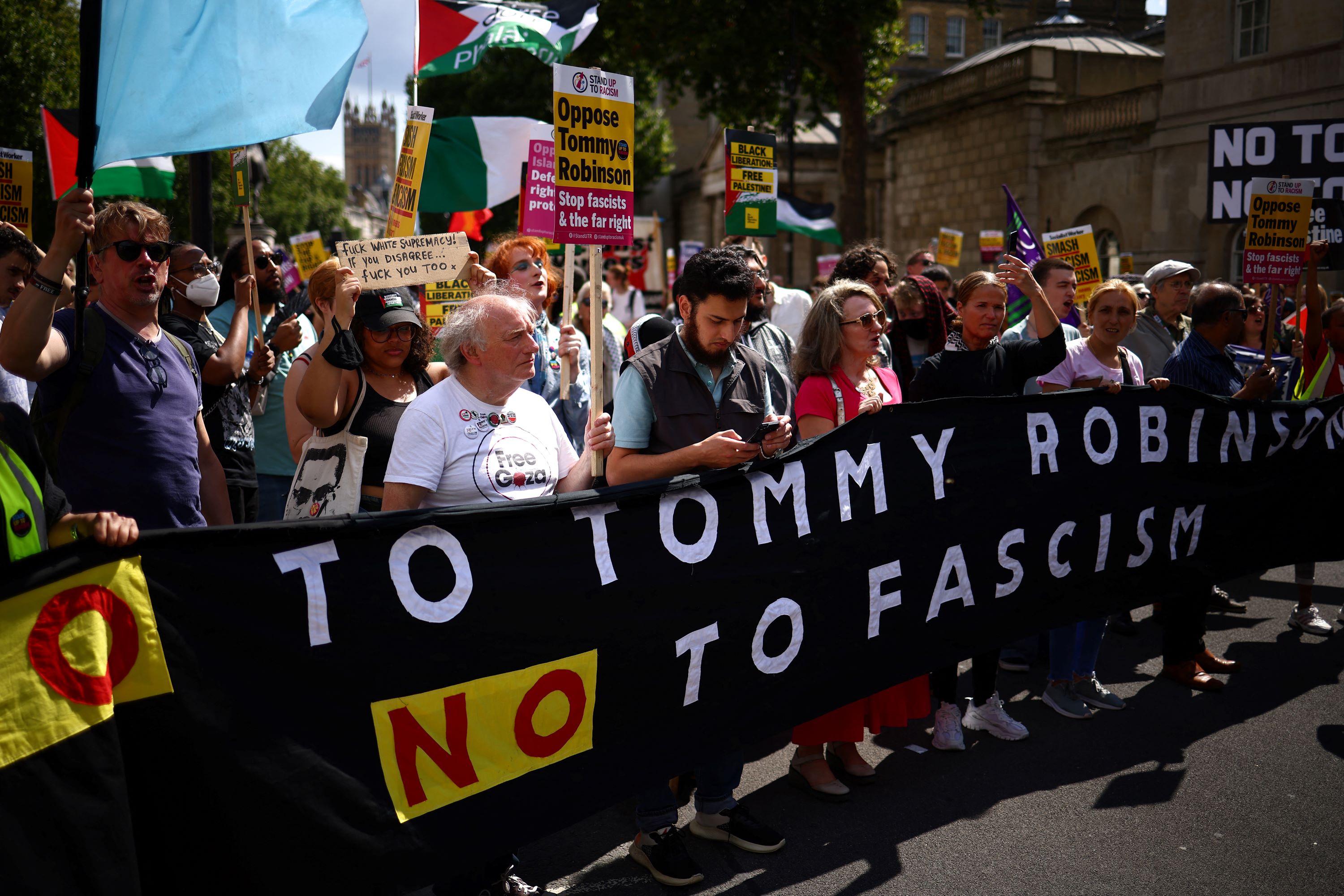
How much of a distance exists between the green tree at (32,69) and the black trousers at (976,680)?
18586 millimetres

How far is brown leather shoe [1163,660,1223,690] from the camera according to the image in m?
5.26

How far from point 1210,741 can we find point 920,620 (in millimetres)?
1744

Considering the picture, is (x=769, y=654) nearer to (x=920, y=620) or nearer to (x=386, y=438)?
(x=920, y=620)

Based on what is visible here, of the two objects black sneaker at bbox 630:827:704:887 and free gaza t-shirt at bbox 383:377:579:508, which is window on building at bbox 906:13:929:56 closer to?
free gaza t-shirt at bbox 383:377:579:508

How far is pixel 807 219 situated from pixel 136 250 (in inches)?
447

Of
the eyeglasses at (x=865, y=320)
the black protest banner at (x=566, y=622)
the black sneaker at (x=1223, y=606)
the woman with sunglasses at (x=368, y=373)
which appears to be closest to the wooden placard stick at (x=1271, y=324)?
the black sneaker at (x=1223, y=606)

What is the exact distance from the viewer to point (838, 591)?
3.61 metres

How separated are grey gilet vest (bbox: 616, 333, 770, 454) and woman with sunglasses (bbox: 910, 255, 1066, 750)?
49.6 inches

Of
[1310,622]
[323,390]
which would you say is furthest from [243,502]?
[1310,622]

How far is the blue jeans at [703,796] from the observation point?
351cm


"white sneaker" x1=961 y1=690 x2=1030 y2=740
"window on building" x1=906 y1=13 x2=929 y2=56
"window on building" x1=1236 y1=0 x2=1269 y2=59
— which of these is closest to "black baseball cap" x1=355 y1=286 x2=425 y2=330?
"white sneaker" x1=961 y1=690 x2=1030 y2=740

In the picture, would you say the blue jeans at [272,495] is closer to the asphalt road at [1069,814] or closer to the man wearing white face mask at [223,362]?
the man wearing white face mask at [223,362]

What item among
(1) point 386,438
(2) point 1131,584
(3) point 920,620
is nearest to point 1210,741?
(2) point 1131,584

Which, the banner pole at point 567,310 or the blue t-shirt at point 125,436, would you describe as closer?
the blue t-shirt at point 125,436
